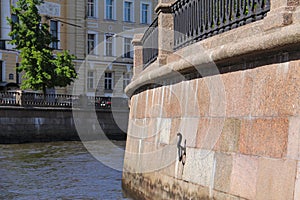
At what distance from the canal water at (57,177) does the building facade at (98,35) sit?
1878 centimetres

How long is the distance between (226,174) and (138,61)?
21.3 ft

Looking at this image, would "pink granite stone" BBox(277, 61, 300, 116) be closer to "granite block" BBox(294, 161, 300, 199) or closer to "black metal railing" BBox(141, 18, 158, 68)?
"granite block" BBox(294, 161, 300, 199)

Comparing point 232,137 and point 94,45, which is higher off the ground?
point 94,45

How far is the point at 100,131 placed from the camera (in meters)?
29.2

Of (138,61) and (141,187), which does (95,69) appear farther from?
(141,187)

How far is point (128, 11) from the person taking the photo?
133 ft

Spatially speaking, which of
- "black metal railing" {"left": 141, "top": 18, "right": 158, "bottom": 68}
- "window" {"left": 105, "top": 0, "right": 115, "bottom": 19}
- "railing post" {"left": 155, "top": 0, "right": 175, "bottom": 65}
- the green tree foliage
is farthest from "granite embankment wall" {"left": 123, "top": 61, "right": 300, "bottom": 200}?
"window" {"left": 105, "top": 0, "right": 115, "bottom": 19}

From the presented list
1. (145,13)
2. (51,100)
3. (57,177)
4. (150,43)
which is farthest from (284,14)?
(145,13)

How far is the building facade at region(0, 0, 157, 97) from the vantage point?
36.8 m

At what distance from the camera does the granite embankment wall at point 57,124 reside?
990 inches

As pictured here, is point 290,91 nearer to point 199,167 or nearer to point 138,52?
point 199,167

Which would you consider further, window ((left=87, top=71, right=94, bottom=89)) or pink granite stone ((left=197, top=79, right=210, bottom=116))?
window ((left=87, top=71, right=94, bottom=89))

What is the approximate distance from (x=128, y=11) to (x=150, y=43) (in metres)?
31.0

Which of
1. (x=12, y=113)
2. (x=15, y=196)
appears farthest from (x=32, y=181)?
(x=12, y=113)
